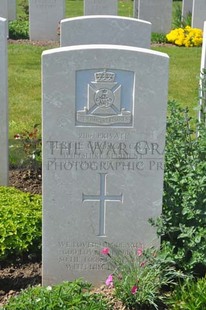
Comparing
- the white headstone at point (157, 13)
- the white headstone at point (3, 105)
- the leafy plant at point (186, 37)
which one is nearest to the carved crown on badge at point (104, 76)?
the white headstone at point (3, 105)

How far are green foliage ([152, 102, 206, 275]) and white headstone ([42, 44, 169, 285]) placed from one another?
6.2 inches

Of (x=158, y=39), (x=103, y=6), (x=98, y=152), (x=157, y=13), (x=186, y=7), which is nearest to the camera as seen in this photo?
(x=98, y=152)

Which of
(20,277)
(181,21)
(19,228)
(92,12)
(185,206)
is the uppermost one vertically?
(92,12)

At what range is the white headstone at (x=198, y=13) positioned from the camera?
1571 cm

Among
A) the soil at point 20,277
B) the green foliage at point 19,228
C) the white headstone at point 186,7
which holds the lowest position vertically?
the soil at point 20,277

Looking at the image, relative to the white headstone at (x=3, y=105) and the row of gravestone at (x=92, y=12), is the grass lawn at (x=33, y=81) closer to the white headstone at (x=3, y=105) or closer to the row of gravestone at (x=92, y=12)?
the row of gravestone at (x=92, y=12)

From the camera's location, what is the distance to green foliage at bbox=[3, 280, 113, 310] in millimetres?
3941

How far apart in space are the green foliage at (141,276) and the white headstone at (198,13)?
1199cm

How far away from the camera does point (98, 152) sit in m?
4.36

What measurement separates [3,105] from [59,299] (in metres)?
2.54

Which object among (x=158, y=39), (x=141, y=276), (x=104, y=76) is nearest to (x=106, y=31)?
(x=104, y=76)

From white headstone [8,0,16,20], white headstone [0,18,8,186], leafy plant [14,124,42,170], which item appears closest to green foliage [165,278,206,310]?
white headstone [0,18,8,186]

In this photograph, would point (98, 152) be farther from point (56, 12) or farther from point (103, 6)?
point (103, 6)

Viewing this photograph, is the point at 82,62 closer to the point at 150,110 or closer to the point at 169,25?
the point at 150,110
